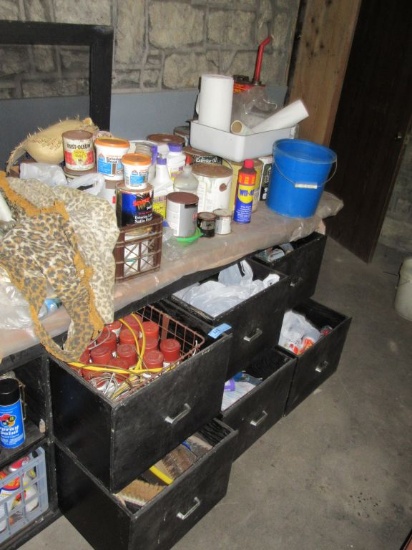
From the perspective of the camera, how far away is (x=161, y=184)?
1.45 metres

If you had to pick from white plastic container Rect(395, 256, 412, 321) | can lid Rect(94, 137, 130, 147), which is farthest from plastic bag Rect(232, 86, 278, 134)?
white plastic container Rect(395, 256, 412, 321)

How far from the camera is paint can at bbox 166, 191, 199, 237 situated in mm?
1394

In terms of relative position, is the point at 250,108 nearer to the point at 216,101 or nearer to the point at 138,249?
the point at 216,101

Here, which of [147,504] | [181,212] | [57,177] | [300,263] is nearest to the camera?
[147,504]

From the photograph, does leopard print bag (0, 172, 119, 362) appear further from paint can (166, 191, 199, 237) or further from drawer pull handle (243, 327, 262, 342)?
drawer pull handle (243, 327, 262, 342)

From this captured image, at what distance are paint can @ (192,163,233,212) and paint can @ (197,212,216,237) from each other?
59mm

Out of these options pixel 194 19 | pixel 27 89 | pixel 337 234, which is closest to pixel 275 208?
pixel 194 19

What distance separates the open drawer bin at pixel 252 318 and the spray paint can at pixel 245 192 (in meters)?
0.16

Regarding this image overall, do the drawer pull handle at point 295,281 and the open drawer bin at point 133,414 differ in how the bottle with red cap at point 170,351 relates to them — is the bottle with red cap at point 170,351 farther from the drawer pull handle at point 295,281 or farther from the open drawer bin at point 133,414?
the drawer pull handle at point 295,281

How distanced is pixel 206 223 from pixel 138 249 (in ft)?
1.08

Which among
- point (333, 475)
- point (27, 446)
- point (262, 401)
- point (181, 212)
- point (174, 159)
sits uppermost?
point (174, 159)

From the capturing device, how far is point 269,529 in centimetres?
150

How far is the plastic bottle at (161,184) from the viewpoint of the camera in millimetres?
1438

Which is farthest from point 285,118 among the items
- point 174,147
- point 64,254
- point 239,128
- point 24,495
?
point 24,495
